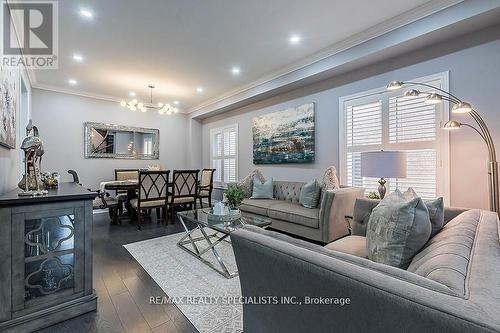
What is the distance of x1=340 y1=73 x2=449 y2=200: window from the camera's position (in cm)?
293

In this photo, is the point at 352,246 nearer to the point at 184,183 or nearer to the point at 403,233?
the point at 403,233

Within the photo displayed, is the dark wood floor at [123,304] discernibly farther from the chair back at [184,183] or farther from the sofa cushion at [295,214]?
the sofa cushion at [295,214]

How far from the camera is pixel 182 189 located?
489 centimetres

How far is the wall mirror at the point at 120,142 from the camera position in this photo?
5777 mm

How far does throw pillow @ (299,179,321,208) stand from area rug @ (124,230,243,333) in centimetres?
141

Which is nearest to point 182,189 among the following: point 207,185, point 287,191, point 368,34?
point 207,185

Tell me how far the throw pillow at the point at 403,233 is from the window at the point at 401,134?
222 cm

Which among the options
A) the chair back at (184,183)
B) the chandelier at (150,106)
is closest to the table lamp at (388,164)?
the chair back at (184,183)

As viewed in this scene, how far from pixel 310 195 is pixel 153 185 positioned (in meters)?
2.88

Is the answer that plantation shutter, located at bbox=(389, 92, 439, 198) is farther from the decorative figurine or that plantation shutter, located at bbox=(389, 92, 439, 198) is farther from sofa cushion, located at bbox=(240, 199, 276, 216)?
the decorative figurine

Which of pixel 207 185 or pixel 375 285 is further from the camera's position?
pixel 207 185

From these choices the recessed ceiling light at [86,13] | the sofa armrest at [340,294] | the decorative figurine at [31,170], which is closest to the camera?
the sofa armrest at [340,294]

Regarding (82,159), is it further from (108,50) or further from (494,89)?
(494,89)

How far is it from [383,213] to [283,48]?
301cm
